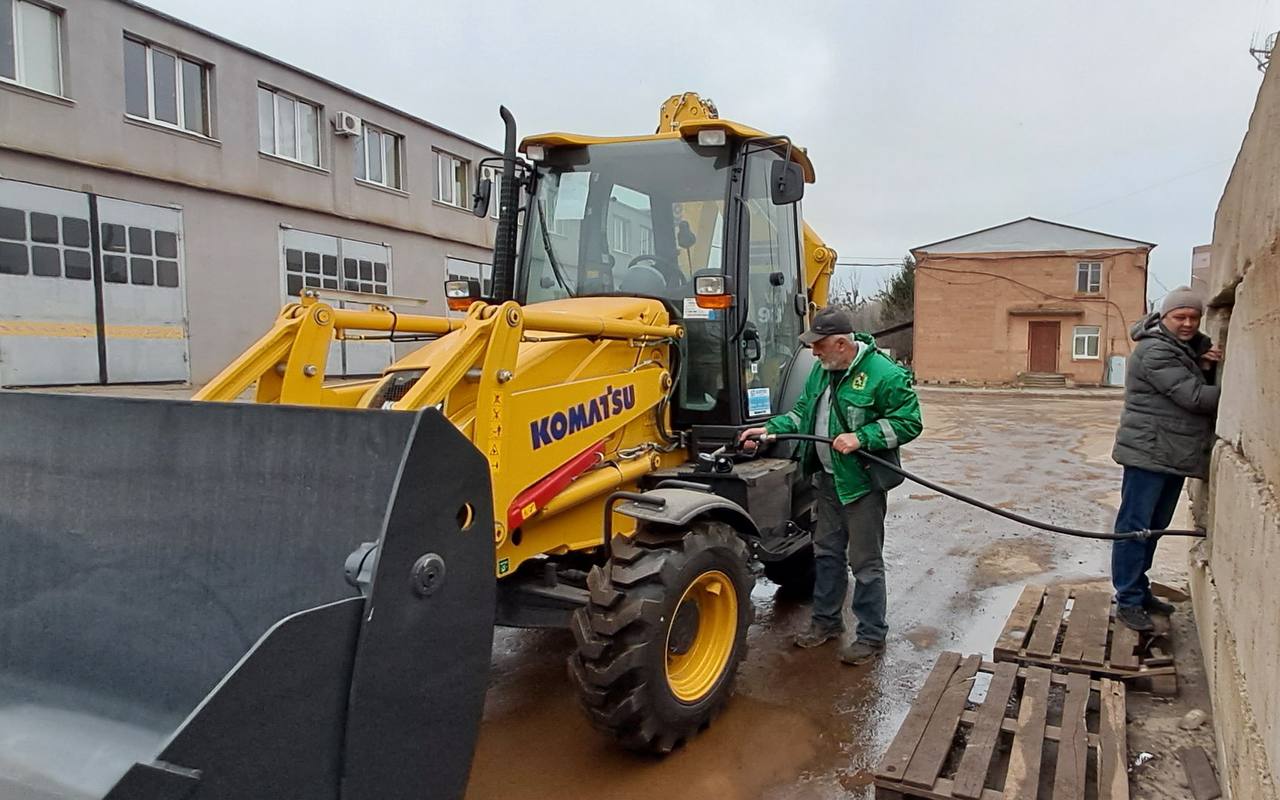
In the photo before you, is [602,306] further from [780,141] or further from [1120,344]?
[1120,344]

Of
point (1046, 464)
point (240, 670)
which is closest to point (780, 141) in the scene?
point (240, 670)

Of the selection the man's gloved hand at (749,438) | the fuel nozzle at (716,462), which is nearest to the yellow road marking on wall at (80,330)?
the fuel nozzle at (716,462)

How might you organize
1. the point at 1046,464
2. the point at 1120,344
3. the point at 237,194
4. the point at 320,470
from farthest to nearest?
the point at 1120,344 → the point at 237,194 → the point at 1046,464 → the point at 320,470

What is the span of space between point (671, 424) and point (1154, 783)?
260 cm

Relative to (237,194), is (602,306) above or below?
below

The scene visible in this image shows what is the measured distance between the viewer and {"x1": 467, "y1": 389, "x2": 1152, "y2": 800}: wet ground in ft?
10.9

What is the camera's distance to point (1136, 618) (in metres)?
4.45

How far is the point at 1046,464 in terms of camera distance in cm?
1205

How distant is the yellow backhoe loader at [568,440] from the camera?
2156 mm

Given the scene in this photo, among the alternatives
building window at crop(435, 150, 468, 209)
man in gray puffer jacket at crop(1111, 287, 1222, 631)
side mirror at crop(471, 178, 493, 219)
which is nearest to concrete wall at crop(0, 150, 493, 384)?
building window at crop(435, 150, 468, 209)

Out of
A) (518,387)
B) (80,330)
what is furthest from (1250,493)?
(80,330)

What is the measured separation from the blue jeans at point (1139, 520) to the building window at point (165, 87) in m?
15.2

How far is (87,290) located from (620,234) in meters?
11.7

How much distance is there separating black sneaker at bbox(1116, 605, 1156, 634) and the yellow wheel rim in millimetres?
2222
